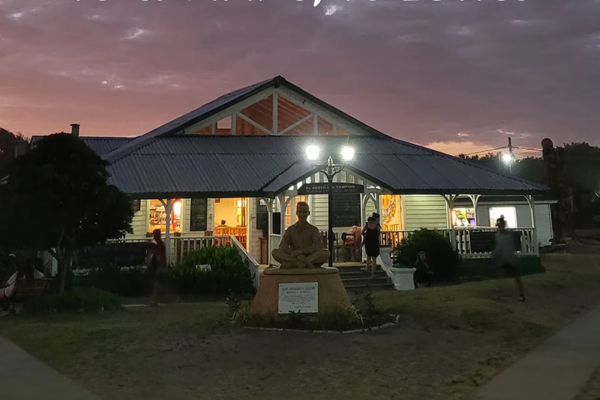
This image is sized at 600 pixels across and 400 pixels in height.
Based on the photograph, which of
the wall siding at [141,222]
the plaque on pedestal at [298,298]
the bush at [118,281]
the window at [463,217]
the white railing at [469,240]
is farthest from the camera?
the window at [463,217]

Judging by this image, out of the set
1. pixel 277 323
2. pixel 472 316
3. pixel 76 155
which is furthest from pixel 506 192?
pixel 76 155

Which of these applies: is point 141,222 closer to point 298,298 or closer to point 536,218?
point 298,298

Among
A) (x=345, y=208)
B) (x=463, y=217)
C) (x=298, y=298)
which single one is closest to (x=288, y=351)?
(x=298, y=298)

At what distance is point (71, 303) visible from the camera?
10.2 m

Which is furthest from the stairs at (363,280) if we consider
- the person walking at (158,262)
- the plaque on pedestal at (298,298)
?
the plaque on pedestal at (298,298)

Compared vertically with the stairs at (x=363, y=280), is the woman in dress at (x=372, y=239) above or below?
above

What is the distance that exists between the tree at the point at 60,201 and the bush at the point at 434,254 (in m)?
8.55

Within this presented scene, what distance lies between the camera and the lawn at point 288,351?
5164 mm

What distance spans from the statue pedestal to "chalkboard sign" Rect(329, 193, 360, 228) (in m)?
7.60

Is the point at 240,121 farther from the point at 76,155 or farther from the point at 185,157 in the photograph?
the point at 76,155

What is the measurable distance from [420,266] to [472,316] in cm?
543

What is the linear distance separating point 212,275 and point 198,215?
5.43 m

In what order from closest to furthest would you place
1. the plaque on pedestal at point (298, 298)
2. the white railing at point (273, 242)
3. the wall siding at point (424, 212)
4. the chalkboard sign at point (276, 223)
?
the plaque on pedestal at point (298, 298) → the white railing at point (273, 242) → the chalkboard sign at point (276, 223) → the wall siding at point (424, 212)

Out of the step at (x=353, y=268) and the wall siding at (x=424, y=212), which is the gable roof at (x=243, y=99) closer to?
the wall siding at (x=424, y=212)
